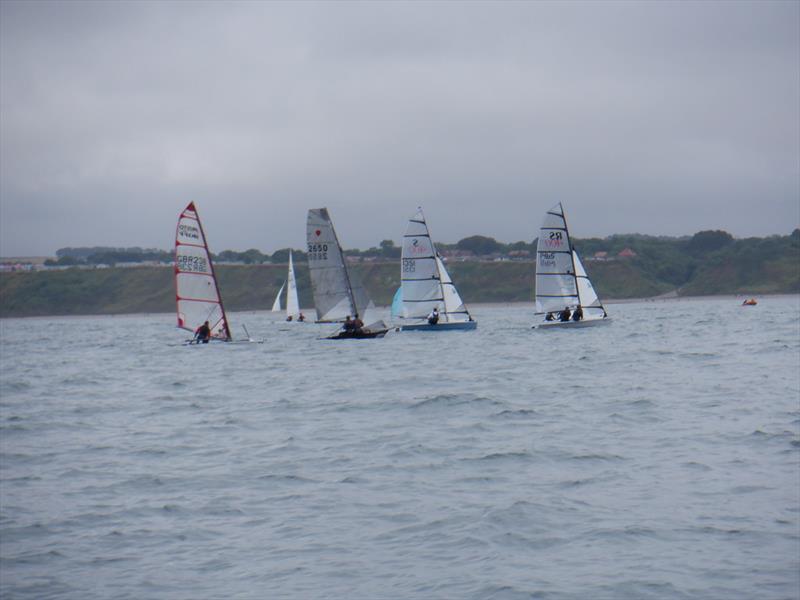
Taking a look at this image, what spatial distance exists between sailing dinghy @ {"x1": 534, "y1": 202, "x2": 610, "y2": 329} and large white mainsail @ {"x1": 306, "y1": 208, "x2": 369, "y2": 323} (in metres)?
12.7

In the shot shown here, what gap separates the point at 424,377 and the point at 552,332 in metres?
30.0

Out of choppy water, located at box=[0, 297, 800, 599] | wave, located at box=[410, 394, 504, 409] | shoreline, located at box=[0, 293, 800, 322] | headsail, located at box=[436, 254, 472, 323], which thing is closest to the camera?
choppy water, located at box=[0, 297, 800, 599]

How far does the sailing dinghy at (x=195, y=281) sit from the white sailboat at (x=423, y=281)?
1319 centimetres

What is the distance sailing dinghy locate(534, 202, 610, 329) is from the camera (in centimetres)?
6244

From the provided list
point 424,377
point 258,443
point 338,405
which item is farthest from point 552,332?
point 258,443

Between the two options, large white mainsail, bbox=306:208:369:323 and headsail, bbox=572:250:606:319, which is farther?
headsail, bbox=572:250:606:319

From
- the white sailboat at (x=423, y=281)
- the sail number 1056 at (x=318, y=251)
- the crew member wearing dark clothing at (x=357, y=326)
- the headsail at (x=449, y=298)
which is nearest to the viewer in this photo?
the crew member wearing dark clothing at (x=357, y=326)

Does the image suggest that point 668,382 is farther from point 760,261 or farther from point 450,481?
point 760,261

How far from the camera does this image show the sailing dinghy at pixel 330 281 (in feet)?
180

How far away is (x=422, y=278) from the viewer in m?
63.1

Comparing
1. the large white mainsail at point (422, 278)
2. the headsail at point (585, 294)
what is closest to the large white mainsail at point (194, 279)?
the large white mainsail at point (422, 278)

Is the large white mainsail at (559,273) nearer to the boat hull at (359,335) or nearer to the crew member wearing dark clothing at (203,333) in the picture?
the boat hull at (359,335)

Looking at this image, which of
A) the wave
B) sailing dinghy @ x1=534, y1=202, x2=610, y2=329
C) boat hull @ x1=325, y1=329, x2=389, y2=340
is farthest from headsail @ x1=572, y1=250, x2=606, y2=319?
the wave

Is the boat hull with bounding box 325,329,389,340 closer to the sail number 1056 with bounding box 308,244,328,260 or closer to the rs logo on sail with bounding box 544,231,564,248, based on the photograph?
the sail number 1056 with bounding box 308,244,328,260
